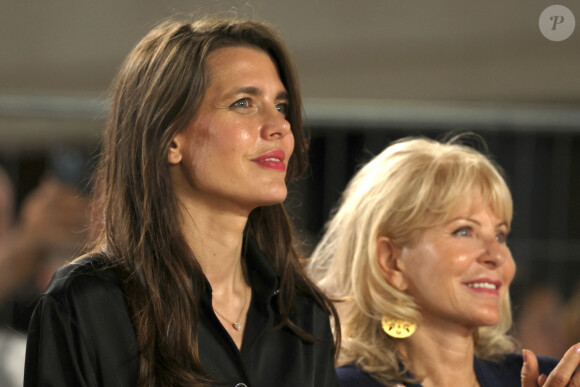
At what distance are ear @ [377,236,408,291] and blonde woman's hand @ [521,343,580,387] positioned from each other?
44 centimetres

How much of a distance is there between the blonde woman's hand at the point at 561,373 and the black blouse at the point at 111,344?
1.73ft

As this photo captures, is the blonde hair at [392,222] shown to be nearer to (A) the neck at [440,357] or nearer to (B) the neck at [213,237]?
(A) the neck at [440,357]

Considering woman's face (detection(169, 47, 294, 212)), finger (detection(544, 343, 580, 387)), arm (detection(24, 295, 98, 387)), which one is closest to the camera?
arm (detection(24, 295, 98, 387))

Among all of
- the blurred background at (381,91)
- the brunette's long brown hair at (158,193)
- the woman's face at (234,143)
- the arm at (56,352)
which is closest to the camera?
the arm at (56,352)

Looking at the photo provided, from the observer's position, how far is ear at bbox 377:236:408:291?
2.54 meters

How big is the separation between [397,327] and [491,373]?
300mm

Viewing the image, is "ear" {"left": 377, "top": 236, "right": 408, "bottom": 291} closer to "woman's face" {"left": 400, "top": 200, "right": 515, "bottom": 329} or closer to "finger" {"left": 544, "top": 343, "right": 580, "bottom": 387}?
"woman's face" {"left": 400, "top": 200, "right": 515, "bottom": 329}

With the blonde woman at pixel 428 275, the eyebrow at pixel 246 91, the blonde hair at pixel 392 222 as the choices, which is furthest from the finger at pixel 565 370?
the eyebrow at pixel 246 91

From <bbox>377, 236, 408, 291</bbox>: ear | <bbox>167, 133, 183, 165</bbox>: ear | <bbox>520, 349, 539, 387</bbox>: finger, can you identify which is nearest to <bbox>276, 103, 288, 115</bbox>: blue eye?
<bbox>167, 133, 183, 165</bbox>: ear

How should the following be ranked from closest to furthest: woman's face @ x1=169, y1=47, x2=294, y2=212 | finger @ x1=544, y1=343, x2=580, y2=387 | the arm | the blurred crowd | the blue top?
the arm < woman's face @ x1=169, y1=47, x2=294, y2=212 < finger @ x1=544, y1=343, x2=580, y2=387 < the blue top < the blurred crowd

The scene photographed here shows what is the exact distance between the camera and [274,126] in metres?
2.02

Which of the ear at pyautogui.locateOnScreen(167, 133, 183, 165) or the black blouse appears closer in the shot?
the black blouse

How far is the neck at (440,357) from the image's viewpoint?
247 cm

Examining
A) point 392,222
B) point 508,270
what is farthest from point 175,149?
point 508,270
